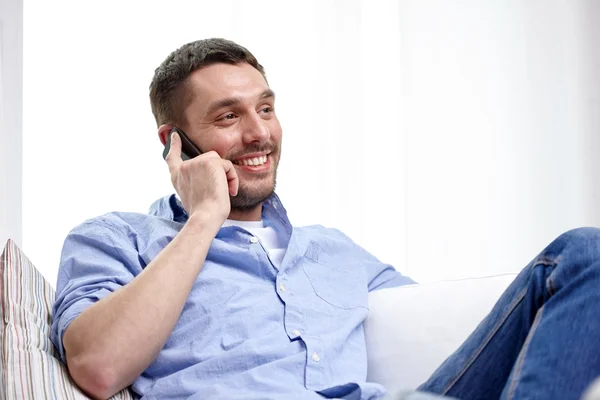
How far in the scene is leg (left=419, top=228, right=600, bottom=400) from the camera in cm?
97

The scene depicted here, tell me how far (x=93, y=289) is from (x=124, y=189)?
1.59 m

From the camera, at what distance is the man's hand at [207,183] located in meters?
1.64

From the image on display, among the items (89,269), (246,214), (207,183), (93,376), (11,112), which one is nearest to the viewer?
(93,376)

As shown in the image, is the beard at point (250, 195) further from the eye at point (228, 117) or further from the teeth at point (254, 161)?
the eye at point (228, 117)

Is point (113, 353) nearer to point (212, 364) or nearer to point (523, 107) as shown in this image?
point (212, 364)

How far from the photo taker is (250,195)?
1.87m

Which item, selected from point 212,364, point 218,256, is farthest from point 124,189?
point 212,364

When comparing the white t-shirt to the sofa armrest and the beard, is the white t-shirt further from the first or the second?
the sofa armrest

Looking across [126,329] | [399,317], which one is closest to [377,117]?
[399,317]

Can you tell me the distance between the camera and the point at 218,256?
169 centimetres

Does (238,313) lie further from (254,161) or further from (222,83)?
(222,83)

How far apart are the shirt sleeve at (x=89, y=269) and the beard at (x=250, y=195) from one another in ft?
1.00

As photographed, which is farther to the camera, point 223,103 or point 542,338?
point 223,103

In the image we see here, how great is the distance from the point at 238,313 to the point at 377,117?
1781 mm
